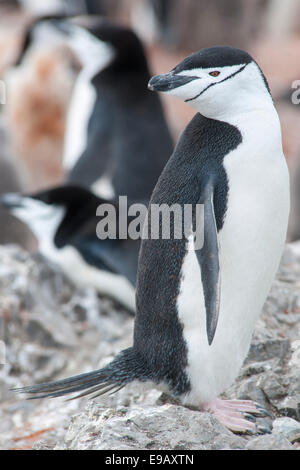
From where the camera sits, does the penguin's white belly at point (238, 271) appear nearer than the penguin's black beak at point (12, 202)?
Yes

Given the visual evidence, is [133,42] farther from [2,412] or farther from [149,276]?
[149,276]

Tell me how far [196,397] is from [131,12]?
1175cm

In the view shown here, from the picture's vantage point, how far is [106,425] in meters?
2.34

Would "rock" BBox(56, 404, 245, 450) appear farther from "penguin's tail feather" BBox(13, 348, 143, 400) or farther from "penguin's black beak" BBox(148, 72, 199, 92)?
"penguin's black beak" BBox(148, 72, 199, 92)

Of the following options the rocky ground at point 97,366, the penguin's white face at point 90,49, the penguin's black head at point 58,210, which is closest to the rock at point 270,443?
the rocky ground at point 97,366

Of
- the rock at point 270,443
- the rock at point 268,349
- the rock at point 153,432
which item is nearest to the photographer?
the rock at point 270,443

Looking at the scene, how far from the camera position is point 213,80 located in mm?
2459

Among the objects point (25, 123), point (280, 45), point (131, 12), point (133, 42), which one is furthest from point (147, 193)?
point (131, 12)

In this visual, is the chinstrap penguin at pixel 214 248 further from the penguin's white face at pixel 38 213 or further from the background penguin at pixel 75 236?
the penguin's white face at pixel 38 213

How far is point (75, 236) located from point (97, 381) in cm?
198

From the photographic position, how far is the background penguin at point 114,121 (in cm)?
516

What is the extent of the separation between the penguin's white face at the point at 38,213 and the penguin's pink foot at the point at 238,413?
2124 mm

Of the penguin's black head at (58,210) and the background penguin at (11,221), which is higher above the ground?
the penguin's black head at (58,210)

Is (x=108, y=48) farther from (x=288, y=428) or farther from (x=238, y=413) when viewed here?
(x=288, y=428)
